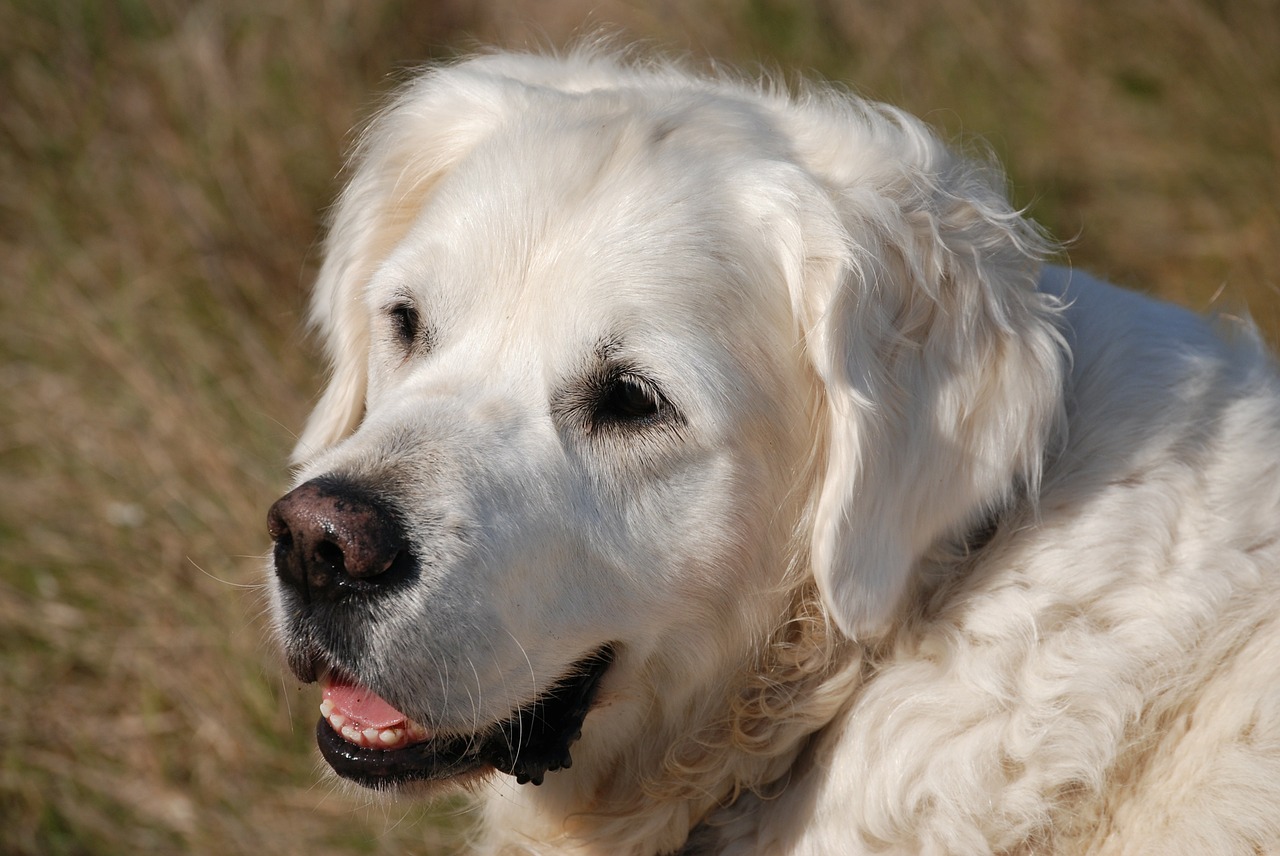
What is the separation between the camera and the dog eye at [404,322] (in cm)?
262

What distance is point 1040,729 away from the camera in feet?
7.20

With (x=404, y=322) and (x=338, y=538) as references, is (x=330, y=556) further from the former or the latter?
(x=404, y=322)

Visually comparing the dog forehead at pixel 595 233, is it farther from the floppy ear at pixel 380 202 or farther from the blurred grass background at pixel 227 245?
the blurred grass background at pixel 227 245

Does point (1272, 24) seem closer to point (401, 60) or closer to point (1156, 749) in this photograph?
point (401, 60)

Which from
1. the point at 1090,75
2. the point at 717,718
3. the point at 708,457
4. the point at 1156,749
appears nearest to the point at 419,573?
the point at 708,457

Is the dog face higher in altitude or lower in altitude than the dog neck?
higher

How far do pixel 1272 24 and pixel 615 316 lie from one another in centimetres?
491

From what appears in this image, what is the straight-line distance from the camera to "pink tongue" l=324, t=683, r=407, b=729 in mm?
2324

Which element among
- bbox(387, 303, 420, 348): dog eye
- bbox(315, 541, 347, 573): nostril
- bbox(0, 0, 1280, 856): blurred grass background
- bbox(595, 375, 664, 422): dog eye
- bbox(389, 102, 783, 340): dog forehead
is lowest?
bbox(0, 0, 1280, 856): blurred grass background

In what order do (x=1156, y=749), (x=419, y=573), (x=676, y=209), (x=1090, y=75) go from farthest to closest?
(x=1090, y=75)
(x=676, y=209)
(x=1156, y=749)
(x=419, y=573)

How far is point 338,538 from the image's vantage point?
2.06 meters

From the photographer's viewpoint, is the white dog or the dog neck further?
the dog neck

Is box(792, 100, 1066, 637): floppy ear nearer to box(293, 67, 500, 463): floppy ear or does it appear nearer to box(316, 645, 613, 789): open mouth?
box(316, 645, 613, 789): open mouth

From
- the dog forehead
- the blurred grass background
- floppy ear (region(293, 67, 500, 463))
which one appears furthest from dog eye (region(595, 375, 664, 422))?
the blurred grass background
